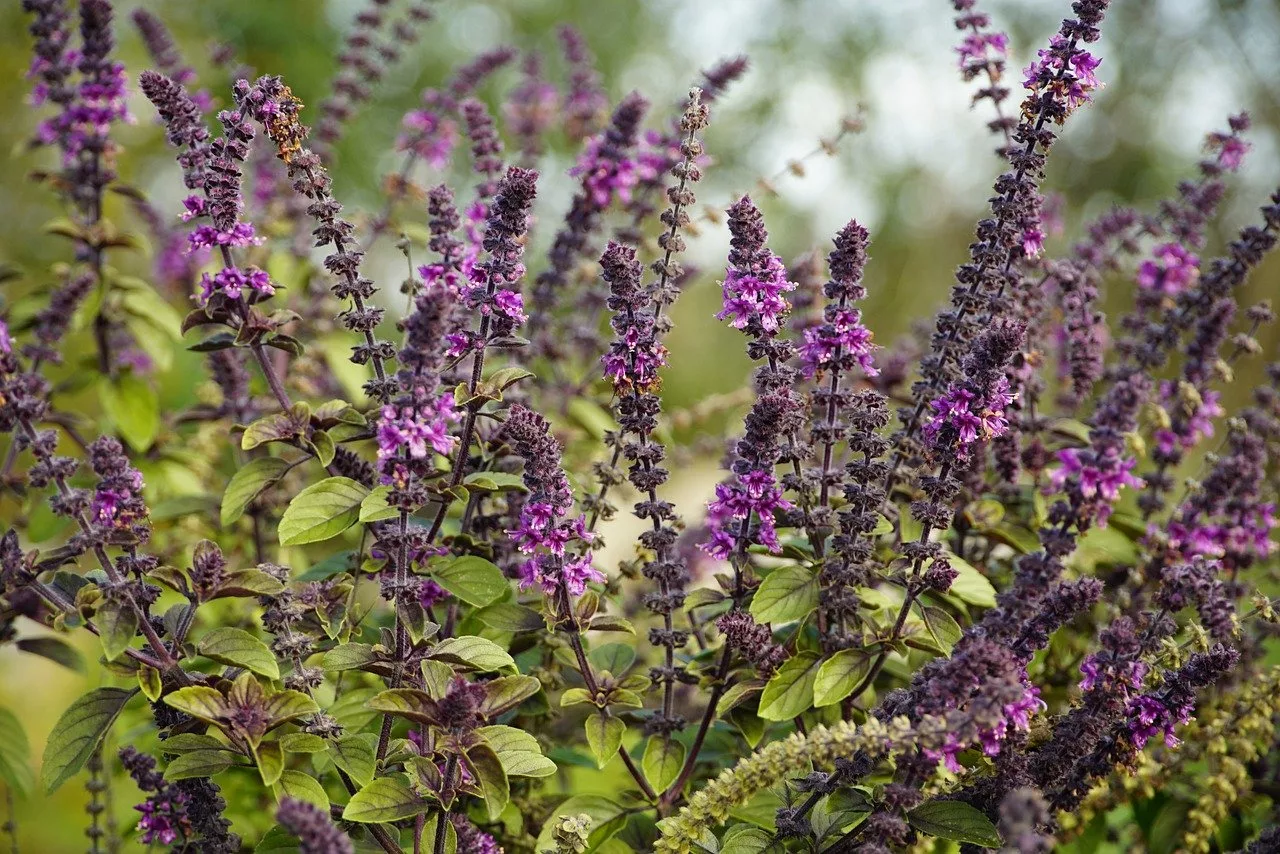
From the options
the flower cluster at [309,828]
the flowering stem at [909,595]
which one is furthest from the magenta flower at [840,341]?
the flower cluster at [309,828]

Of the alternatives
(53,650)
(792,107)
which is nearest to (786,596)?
(53,650)

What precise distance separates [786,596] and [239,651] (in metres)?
1.15

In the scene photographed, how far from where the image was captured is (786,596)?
242cm

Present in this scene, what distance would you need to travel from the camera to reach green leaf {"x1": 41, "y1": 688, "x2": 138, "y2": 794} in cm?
212

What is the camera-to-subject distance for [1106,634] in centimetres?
221

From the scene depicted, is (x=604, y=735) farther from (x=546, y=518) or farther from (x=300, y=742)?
(x=300, y=742)

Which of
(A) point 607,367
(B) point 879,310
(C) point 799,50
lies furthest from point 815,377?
(C) point 799,50

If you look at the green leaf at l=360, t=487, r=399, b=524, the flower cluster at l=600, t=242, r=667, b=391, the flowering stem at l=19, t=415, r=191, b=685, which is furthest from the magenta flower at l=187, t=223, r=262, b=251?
the flower cluster at l=600, t=242, r=667, b=391

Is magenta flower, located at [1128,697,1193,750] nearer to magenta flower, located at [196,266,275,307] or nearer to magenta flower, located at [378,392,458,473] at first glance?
magenta flower, located at [378,392,458,473]

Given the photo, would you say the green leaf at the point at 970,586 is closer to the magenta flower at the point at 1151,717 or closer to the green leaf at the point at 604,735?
the magenta flower at the point at 1151,717

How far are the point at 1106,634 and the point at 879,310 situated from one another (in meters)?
18.9

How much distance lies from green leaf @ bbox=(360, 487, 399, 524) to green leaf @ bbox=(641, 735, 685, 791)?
0.80 meters

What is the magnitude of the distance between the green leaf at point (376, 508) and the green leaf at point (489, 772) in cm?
51

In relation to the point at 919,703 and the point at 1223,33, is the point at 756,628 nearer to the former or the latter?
the point at 919,703
